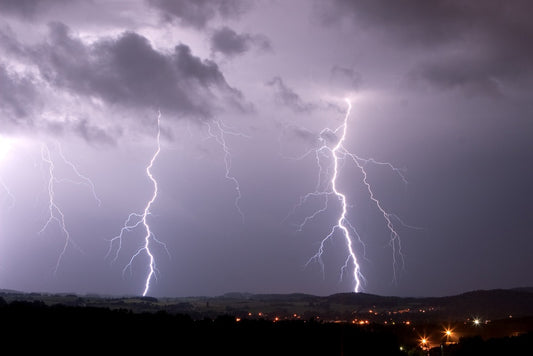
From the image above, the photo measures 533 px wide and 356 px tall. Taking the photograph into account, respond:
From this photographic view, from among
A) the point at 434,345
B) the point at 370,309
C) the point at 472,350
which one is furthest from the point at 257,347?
the point at 370,309

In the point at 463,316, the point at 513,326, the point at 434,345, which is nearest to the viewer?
the point at 434,345

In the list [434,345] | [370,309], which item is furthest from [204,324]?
[370,309]

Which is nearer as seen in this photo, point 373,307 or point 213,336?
point 213,336

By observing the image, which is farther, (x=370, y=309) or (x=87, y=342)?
(x=370, y=309)

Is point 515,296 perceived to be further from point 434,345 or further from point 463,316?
point 434,345

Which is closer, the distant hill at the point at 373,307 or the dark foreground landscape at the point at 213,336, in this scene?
the dark foreground landscape at the point at 213,336

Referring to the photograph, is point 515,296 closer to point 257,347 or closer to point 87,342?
point 257,347

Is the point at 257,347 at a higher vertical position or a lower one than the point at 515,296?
lower

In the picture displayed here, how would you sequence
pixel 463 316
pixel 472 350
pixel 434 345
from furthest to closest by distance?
pixel 463 316, pixel 434 345, pixel 472 350

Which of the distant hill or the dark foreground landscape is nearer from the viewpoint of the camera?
the dark foreground landscape
